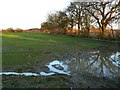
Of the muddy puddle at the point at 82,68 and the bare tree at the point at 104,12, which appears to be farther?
the bare tree at the point at 104,12

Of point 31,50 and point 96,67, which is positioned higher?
point 31,50

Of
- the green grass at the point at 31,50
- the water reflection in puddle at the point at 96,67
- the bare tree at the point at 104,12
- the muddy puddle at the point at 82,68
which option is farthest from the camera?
the bare tree at the point at 104,12

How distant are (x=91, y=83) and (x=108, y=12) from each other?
24.9 m

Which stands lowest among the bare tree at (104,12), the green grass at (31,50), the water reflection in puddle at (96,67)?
the water reflection in puddle at (96,67)

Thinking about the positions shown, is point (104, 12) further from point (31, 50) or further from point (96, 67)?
point (96, 67)

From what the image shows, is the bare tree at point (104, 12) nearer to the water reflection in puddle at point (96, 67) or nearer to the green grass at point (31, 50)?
the green grass at point (31, 50)

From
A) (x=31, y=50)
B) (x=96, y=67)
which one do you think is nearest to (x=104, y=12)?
(x=31, y=50)

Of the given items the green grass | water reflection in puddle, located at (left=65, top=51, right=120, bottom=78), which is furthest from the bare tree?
water reflection in puddle, located at (left=65, top=51, right=120, bottom=78)

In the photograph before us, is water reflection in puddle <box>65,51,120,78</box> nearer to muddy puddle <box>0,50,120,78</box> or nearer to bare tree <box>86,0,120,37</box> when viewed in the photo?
muddy puddle <box>0,50,120,78</box>

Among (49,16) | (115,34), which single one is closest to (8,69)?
(115,34)

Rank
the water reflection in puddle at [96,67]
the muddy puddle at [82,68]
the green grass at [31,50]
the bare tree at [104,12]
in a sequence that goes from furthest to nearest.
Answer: the bare tree at [104,12]
the green grass at [31,50]
the water reflection in puddle at [96,67]
the muddy puddle at [82,68]

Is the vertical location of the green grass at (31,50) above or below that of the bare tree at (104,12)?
below

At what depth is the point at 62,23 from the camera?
1914 inches

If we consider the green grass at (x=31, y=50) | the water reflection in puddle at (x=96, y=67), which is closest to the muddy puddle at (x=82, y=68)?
the water reflection in puddle at (x=96, y=67)
